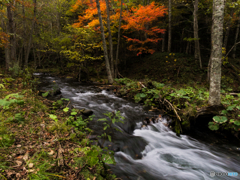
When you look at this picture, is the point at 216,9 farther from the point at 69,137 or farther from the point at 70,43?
the point at 70,43

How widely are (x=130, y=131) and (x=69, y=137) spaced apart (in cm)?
256

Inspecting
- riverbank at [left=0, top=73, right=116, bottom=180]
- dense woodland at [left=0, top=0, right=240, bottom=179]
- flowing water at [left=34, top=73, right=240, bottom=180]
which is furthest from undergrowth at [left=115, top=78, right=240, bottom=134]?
riverbank at [left=0, top=73, right=116, bottom=180]

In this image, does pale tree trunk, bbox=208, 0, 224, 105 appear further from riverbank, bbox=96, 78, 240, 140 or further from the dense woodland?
riverbank, bbox=96, 78, 240, 140

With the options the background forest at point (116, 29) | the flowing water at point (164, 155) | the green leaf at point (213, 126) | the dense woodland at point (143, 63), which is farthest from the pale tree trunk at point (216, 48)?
the background forest at point (116, 29)

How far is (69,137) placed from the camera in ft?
11.1

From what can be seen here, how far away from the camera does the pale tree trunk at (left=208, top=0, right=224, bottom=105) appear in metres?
4.65

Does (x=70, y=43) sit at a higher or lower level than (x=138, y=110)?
higher

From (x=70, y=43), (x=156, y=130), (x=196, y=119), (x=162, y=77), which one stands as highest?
(x=70, y=43)

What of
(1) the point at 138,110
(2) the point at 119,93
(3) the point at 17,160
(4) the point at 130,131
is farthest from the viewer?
(2) the point at 119,93

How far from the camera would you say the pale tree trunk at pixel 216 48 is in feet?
15.3

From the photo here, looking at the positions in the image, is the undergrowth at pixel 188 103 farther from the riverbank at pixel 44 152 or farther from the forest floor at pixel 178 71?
the forest floor at pixel 178 71

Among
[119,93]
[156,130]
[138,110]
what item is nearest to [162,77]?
[119,93]

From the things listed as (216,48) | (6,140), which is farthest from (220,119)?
(6,140)

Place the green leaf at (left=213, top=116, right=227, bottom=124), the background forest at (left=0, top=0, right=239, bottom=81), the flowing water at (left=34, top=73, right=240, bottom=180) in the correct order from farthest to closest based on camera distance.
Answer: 1. the background forest at (left=0, top=0, right=239, bottom=81)
2. the green leaf at (left=213, top=116, right=227, bottom=124)
3. the flowing water at (left=34, top=73, right=240, bottom=180)
